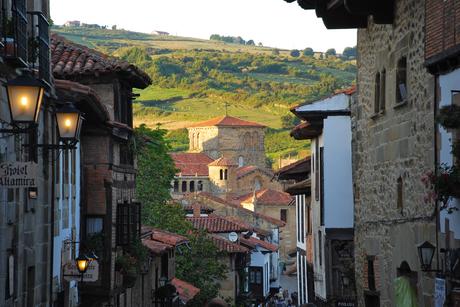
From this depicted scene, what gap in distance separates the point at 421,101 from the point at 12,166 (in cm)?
495

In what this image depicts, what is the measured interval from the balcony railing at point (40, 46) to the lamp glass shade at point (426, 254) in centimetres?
631

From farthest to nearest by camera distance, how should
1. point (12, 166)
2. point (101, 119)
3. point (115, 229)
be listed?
point (115, 229) → point (101, 119) → point (12, 166)

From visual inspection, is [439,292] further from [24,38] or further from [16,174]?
[24,38]

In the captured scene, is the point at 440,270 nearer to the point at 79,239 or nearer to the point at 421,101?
the point at 421,101

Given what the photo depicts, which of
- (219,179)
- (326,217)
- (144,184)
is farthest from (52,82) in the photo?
(219,179)

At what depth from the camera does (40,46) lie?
59.0 feet

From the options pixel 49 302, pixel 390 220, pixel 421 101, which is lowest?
pixel 49 302

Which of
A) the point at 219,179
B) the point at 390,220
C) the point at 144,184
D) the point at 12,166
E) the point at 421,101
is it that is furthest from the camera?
the point at 219,179

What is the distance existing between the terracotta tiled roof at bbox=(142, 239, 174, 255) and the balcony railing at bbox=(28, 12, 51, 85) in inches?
703

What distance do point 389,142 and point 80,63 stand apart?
12.6 meters

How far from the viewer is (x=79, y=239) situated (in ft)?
85.6

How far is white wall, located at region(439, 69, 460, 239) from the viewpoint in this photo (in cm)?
1298

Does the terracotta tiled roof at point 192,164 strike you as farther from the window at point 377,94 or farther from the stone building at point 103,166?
the window at point 377,94

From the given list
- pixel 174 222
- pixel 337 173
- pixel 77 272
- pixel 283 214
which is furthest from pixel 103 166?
pixel 283 214
